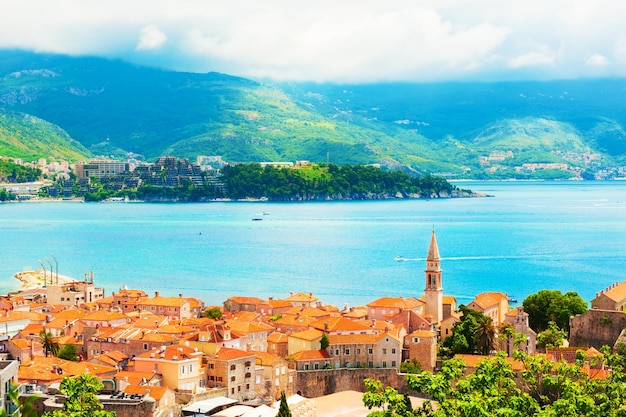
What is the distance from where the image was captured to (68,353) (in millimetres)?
34594

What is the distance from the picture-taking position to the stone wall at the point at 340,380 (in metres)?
33.0

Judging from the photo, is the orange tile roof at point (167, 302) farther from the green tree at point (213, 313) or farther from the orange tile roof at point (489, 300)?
the orange tile roof at point (489, 300)

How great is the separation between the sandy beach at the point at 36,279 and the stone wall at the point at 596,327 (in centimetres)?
3436

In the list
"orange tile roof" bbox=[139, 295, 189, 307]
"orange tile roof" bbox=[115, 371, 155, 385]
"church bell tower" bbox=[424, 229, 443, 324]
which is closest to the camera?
"orange tile roof" bbox=[115, 371, 155, 385]

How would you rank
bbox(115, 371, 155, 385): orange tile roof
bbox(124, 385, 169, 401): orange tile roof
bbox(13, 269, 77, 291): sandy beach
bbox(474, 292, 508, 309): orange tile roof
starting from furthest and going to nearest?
bbox(13, 269, 77, 291): sandy beach → bbox(474, 292, 508, 309): orange tile roof → bbox(115, 371, 155, 385): orange tile roof → bbox(124, 385, 169, 401): orange tile roof

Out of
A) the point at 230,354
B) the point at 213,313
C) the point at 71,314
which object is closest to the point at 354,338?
the point at 230,354

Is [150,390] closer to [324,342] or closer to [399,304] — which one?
[324,342]

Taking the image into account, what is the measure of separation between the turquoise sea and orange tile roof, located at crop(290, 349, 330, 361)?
21742mm

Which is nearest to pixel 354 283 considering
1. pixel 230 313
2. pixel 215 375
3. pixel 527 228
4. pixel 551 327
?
pixel 230 313

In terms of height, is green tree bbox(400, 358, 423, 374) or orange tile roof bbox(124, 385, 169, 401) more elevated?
orange tile roof bbox(124, 385, 169, 401)

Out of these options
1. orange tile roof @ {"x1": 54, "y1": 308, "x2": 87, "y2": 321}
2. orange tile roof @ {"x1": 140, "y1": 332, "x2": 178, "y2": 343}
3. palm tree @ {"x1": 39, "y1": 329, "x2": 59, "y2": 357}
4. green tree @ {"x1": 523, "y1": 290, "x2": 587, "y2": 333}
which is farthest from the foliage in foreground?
orange tile roof @ {"x1": 54, "y1": 308, "x2": 87, "y2": 321}

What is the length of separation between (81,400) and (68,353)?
9709 millimetres

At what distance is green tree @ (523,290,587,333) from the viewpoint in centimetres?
3938

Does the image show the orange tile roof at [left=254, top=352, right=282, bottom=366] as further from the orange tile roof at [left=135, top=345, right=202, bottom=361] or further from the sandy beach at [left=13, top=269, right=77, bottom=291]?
the sandy beach at [left=13, top=269, right=77, bottom=291]
